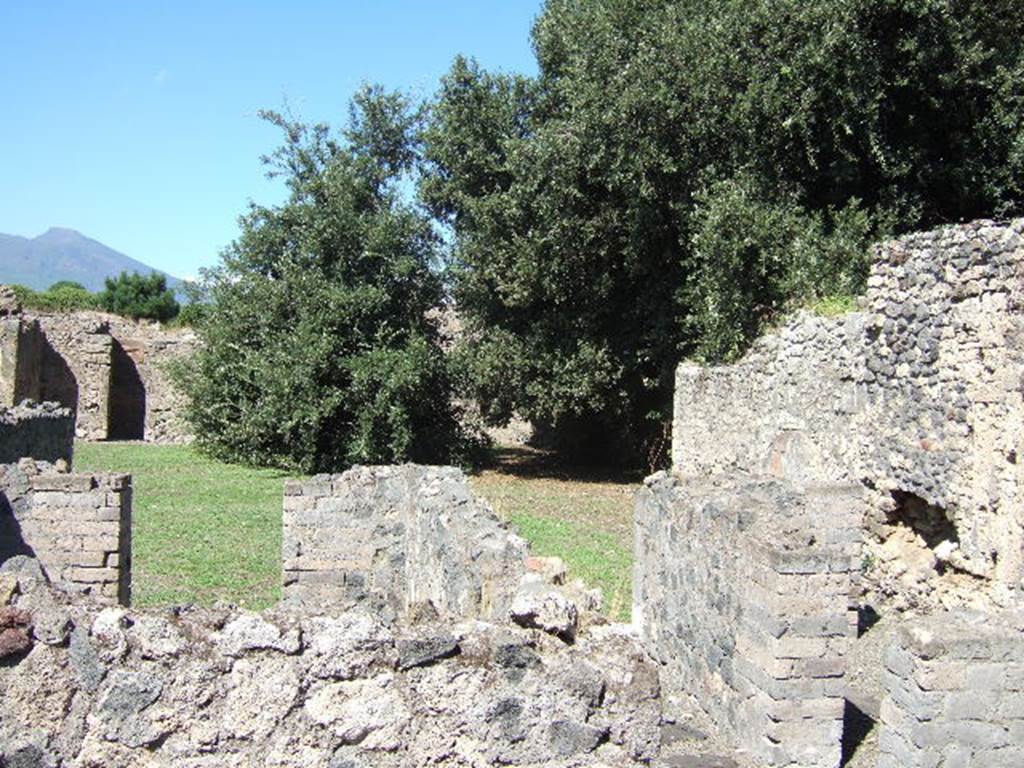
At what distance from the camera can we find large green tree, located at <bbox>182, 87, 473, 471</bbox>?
65.8ft

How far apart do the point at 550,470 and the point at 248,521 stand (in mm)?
9814

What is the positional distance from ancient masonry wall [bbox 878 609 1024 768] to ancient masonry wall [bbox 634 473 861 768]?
2.02 feet

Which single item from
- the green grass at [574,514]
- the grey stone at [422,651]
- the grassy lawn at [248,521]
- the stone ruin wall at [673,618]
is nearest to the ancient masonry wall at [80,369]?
the grassy lawn at [248,521]

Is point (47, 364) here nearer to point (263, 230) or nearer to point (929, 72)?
point (263, 230)

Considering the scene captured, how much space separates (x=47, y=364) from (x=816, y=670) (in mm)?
25081

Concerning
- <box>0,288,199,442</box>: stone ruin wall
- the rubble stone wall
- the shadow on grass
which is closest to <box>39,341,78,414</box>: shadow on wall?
<box>0,288,199,442</box>: stone ruin wall

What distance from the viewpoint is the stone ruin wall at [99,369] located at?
24.6 meters

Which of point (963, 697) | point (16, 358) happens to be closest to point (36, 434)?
point (963, 697)

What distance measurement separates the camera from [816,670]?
570 cm

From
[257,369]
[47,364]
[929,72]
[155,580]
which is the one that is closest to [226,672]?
[155,580]

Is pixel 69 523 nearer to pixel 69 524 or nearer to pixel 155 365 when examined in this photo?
pixel 69 524

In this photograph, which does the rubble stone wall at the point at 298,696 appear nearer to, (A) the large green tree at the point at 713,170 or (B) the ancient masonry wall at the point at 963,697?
(B) the ancient masonry wall at the point at 963,697

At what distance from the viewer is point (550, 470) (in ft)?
74.3

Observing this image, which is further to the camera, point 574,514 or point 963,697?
point 574,514
